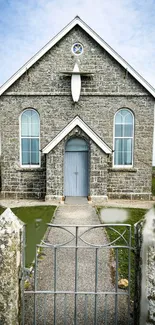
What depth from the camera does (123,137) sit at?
12.1 meters

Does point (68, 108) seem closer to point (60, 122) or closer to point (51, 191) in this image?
point (60, 122)

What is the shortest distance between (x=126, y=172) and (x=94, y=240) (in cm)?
664

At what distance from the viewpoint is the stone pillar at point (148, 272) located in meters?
2.53

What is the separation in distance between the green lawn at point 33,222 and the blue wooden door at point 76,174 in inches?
82.3

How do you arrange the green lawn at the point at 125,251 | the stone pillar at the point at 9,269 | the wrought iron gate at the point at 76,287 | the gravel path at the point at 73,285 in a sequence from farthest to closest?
the green lawn at the point at 125,251 → the gravel path at the point at 73,285 → the wrought iron gate at the point at 76,287 → the stone pillar at the point at 9,269

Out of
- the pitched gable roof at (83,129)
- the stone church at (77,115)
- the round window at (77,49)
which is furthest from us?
the round window at (77,49)

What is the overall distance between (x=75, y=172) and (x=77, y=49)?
6618 millimetres

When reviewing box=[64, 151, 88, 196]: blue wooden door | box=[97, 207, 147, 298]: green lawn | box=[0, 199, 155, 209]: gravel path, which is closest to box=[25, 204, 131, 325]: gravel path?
box=[97, 207, 147, 298]: green lawn

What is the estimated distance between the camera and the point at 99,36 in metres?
11.3

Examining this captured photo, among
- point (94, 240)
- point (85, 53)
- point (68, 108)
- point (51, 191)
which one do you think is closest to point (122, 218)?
point (94, 240)

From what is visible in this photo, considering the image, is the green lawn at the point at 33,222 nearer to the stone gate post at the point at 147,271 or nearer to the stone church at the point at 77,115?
the stone church at the point at 77,115

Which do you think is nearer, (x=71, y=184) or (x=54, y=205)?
(x=54, y=205)

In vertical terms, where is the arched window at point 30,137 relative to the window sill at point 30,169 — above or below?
above

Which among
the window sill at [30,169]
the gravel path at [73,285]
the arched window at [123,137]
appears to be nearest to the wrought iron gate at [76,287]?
the gravel path at [73,285]
